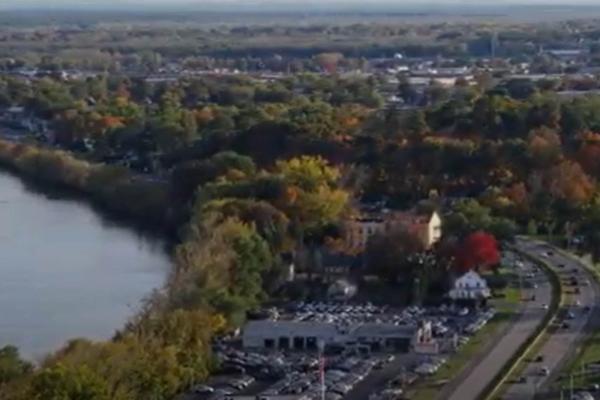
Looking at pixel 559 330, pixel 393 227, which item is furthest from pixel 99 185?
pixel 559 330

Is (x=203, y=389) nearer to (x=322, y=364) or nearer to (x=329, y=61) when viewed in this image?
(x=322, y=364)

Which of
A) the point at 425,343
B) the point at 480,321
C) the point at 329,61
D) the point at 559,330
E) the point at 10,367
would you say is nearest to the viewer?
the point at 10,367

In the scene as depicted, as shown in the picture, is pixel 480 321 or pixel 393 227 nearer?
pixel 480 321

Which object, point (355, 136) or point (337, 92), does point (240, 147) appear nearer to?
point (355, 136)

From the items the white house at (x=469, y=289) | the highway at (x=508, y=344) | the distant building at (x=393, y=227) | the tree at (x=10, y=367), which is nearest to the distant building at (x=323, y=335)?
the highway at (x=508, y=344)

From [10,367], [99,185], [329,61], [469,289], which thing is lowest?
[329,61]

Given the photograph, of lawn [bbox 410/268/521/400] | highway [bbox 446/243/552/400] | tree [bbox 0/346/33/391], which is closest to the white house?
lawn [bbox 410/268/521/400]
